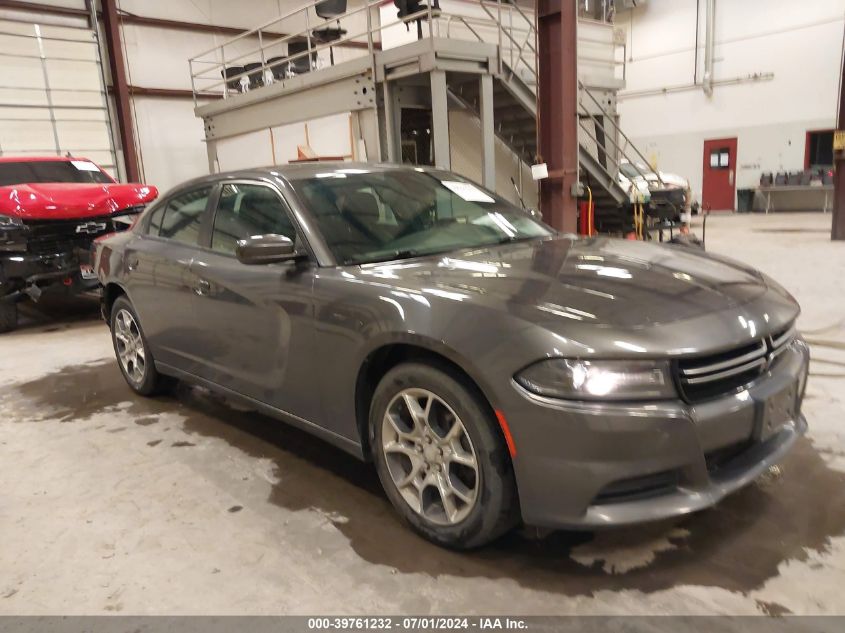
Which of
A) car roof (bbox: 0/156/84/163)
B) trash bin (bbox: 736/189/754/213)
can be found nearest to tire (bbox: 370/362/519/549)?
car roof (bbox: 0/156/84/163)

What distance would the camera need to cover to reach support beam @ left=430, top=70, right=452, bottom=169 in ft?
23.3

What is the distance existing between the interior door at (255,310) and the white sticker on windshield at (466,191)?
92cm

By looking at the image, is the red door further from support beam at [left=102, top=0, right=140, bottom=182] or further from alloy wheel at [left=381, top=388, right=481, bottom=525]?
alloy wheel at [left=381, top=388, right=481, bottom=525]

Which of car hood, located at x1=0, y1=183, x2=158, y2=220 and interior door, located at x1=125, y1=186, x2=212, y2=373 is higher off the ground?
car hood, located at x1=0, y1=183, x2=158, y2=220

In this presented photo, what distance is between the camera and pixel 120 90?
13109 millimetres

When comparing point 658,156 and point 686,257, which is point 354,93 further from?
point 658,156

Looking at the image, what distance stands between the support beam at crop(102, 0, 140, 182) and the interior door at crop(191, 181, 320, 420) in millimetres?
11423

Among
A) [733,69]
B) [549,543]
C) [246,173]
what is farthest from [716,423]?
[733,69]

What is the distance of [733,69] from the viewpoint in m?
16.9

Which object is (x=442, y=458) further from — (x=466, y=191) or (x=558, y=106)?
(x=558, y=106)

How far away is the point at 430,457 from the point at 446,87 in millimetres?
6213

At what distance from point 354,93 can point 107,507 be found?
6.49 meters

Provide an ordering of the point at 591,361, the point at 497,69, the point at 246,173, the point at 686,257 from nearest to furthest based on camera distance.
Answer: the point at 591,361
the point at 686,257
the point at 246,173
the point at 497,69

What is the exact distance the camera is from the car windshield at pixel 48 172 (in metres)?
7.49
